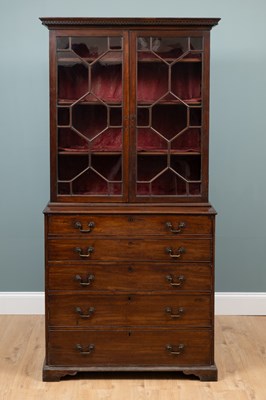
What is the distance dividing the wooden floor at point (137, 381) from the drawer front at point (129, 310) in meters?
0.25

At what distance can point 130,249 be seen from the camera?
3242 mm

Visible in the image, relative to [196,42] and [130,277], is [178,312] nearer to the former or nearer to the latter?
[130,277]

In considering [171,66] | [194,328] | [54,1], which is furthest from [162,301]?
[54,1]

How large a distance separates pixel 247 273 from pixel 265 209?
38 centimetres

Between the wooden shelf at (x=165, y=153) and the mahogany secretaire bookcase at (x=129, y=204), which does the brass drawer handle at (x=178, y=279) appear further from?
the wooden shelf at (x=165, y=153)

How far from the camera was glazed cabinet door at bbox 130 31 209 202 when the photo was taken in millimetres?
3221

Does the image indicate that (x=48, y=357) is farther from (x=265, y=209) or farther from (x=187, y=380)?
(x=265, y=209)

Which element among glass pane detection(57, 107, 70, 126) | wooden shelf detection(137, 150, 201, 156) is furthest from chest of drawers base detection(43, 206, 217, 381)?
glass pane detection(57, 107, 70, 126)

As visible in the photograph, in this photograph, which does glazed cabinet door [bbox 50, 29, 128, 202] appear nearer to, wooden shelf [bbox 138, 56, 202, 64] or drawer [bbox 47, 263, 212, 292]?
wooden shelf [bbox 138, 56, 202, 64]

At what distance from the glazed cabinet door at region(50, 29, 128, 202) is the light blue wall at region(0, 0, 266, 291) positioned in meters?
0.88

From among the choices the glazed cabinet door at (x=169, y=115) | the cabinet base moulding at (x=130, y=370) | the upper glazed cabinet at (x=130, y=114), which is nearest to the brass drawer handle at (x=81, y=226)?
the upper glazed cabinet at (x=130, y=114)

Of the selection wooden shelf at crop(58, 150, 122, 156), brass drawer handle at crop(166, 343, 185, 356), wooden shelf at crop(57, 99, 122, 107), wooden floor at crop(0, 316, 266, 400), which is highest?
wooden shelf at crop(57, 99, 122, 107)

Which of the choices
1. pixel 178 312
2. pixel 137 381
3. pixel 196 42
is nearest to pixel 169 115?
pixel 196 42

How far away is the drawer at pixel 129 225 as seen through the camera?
3.22 metres
